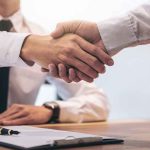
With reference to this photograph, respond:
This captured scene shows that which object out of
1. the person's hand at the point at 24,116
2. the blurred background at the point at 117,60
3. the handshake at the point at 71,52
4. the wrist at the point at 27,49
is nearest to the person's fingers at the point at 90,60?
the handshake at the point at 71,52

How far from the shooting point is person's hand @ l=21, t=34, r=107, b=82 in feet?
3.81

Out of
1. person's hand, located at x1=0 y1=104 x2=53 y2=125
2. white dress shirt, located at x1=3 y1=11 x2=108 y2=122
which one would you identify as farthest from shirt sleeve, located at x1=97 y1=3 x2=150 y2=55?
white dress shirt, located at x1=3 y1=11 x2=108 y2=122

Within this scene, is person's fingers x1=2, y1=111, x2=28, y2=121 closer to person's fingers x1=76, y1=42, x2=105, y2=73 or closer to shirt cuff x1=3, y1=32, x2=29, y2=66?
shirt cuff x1=3, y1=32, x2=29, y2=66

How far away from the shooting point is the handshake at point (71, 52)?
3.81ft

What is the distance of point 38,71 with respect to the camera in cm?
184

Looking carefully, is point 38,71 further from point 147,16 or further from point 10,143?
point 10,143

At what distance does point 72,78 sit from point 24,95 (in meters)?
0.66

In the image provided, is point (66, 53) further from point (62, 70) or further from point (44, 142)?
point (44, 142)

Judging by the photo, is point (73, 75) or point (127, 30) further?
point (73, 75)

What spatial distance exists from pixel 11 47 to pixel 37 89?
645 millimetres

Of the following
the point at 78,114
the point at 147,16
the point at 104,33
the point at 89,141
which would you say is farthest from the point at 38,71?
the point at 89,141

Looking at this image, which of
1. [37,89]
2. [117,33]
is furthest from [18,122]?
[37,89]

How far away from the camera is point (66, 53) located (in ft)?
3.89

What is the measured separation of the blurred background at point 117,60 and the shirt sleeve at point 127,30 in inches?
54.1
